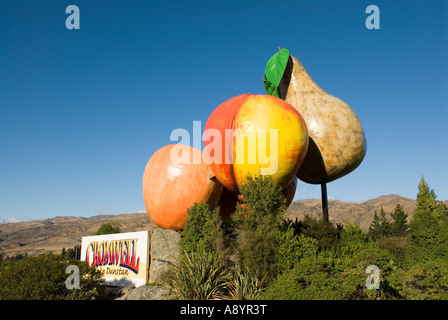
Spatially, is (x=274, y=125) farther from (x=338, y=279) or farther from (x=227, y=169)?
(x=338, y=279)

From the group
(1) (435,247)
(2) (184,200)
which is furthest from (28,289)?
(1) (435,247)

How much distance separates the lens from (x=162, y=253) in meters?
16.7

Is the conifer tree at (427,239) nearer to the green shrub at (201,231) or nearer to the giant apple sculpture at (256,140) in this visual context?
the giant apple sculpture at (256,140)

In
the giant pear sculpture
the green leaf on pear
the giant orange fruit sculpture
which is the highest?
the green leaf on pear

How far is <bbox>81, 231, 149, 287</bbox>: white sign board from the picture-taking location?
1711cm

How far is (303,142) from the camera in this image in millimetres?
12852

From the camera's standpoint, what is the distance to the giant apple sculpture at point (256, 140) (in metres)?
12.1

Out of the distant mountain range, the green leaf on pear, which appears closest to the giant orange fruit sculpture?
the green leaf on pear

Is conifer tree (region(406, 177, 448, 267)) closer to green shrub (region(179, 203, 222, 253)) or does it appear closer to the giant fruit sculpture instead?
the giant fruit sculpture

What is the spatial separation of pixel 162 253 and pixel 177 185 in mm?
3447

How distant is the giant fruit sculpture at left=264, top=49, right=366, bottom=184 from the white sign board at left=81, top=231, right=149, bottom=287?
8780mm

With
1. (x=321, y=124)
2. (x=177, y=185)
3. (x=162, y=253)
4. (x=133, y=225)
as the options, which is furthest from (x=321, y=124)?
(x=133, y=225)

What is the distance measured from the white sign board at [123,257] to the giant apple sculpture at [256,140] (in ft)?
23.0
